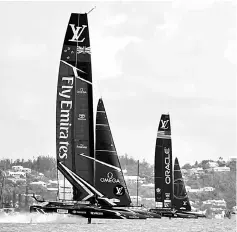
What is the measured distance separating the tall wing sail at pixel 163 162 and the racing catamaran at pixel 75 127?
79.4ft

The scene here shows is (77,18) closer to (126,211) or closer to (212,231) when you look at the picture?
(126,211)

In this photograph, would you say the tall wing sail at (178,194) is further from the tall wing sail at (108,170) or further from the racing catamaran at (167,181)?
the tall wing sail at (108,170)

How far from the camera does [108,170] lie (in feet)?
184

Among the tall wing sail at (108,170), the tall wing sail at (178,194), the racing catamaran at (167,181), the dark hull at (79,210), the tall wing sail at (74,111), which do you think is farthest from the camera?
the tall wing sail at (178,194)

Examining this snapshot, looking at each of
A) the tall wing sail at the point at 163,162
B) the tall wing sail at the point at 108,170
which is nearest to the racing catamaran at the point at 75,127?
the tall wing sail at the point at 108,170

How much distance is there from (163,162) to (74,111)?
2620 centimetres

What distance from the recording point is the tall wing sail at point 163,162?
7731cm

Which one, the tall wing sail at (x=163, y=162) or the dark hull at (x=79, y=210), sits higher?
the tall wing sail at (x=163, y=162)

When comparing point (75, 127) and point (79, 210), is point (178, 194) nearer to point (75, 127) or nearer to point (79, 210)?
point (79, 210)

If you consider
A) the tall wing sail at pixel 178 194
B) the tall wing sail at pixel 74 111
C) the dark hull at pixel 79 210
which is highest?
the tall wing sail at pixel 74 111

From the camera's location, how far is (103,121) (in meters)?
57.6

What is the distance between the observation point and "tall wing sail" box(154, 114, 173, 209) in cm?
7731

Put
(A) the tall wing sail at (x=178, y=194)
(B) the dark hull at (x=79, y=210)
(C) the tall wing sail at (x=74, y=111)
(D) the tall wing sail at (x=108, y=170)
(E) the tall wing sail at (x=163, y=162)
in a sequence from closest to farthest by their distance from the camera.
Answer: (C) the tall wing sail at (x=74, y=111) < (B) the dark hull at (x=79, y=210) < (D) the tall wing sail at (x=108, y=170) < (E) the tall wing sail at (x=163, y=162) < (A) the tall wing sail at (x=178, y=194)

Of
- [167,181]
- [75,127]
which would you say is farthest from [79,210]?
[167,181]
